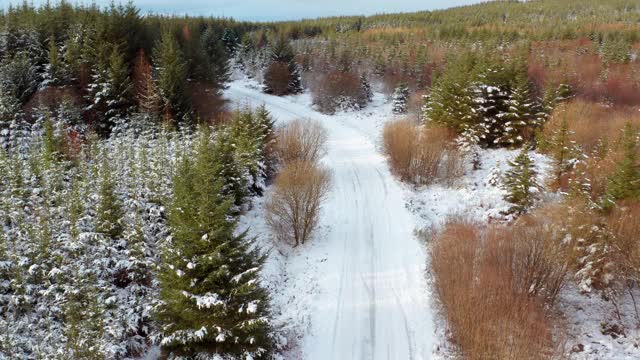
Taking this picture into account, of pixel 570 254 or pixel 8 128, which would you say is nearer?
pixel 570 254

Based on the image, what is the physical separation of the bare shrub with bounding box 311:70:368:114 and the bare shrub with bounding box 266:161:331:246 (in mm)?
37300

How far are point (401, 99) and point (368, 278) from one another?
4294 cm

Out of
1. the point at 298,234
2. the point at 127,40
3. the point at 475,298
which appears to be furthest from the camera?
the point at 127,40

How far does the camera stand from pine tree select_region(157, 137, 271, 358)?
15.2m

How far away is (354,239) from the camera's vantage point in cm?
2814

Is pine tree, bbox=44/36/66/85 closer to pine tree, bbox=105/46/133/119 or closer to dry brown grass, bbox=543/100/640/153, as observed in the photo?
pine tree, bbox=105/46/133/119

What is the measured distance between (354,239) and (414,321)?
8.57 metres

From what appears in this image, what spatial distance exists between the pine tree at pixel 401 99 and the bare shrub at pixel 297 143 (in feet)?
88.0

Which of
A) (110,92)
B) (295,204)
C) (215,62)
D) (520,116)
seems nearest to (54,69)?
(110,92)

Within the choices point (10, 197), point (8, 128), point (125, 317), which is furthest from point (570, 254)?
point (8, 128)

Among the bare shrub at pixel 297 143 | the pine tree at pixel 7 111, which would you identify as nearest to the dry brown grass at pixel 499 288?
the bare shrub at pixel 297 143

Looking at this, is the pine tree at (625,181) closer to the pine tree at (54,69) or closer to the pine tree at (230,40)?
the pine tree at (54,69)

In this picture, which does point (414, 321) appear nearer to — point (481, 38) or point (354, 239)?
point (354, 239)

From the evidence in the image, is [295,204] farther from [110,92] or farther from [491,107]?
[491,107]
